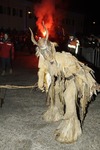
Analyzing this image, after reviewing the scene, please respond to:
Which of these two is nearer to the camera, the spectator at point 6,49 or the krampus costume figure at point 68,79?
the krampus costume figure at point 68,79

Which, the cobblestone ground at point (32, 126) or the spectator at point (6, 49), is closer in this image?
the cobblestone ground at point (32, 126)

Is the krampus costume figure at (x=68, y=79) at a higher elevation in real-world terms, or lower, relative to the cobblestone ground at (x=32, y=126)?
higher

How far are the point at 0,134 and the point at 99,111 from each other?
2.90m

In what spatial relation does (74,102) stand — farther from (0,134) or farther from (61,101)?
(0,134)

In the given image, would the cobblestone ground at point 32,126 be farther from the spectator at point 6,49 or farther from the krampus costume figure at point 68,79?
the spectator at point 6,49

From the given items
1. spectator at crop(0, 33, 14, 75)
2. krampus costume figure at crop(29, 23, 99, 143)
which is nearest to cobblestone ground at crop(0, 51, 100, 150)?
krampus costume figure at crop(29, 23, 99, 143)

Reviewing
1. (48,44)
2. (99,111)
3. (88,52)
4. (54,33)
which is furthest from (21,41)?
(48,44)

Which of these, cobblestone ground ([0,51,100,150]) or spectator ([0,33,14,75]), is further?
spectator ([0,33,14,75])

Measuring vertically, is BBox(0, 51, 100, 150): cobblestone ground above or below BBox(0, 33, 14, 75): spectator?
below

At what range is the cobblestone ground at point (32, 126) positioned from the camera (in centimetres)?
549

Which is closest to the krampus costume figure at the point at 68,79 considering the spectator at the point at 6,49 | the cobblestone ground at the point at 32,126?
the cobblestone ground at the point at 32,126

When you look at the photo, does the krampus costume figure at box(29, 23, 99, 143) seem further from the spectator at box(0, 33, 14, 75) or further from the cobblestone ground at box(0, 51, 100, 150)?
the spectator at box(0, 33, 14, 75)

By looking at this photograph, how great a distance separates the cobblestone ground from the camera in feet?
18.0

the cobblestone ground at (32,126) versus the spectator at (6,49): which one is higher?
the spectator at (6,49)
